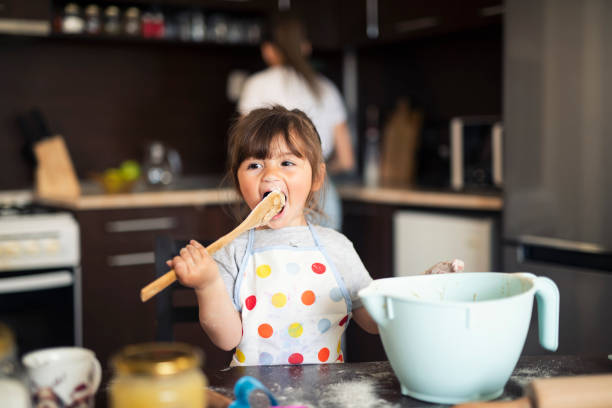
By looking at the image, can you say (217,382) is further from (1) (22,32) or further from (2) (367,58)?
(2) (367,58)

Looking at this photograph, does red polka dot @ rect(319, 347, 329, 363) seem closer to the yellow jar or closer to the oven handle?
the yellow jar

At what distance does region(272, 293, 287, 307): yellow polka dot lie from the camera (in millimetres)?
1103

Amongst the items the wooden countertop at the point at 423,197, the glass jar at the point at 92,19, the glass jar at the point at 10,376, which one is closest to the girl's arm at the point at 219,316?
the glass jar at the point at 10,376

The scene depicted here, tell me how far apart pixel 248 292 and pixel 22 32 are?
2.24m

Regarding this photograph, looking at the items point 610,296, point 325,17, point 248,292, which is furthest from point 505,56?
point 248,292

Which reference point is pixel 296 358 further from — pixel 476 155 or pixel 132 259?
pixel 476 155

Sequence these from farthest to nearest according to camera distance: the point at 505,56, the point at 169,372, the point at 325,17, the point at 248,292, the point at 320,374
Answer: the point at 325,17 → the point at 505,56 → the point at 248,292 → the point at 320,374 → the point at 169,372

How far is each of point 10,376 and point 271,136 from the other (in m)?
0.66

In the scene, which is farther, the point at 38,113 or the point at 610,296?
the point at 38,113

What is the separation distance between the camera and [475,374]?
2.38 ft

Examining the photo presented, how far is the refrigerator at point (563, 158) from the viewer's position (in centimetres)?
216

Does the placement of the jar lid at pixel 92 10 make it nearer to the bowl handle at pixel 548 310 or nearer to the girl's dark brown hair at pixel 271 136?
the girl's dark brown hair at pixel 271 136

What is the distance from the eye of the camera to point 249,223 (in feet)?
3.09

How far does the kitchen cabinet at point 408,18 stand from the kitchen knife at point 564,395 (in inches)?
88.7
